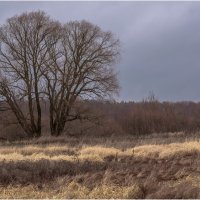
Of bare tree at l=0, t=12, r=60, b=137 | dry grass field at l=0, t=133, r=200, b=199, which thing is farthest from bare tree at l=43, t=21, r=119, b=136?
dry grass field at l=0, t=133, r=200, b=199

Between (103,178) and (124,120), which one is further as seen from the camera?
(124,120)

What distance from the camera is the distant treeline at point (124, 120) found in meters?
42.0

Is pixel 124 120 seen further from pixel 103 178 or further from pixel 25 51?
pixel 103 178

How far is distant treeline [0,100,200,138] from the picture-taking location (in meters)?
42.0

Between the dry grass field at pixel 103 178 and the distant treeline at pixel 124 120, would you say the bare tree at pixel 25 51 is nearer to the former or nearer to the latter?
the distant treeline at pixel 124 120

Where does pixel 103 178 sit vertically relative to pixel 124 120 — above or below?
below

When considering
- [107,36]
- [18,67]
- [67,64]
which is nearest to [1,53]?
[18,67]

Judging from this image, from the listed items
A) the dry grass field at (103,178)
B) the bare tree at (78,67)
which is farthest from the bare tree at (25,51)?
the dry grass field at (103,178)

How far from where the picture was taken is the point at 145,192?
9.84 metres

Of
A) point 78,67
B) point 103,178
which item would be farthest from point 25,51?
point 103,178

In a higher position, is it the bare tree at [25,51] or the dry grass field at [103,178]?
the bare tree at [25,51]

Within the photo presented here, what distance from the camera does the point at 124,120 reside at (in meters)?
52.9

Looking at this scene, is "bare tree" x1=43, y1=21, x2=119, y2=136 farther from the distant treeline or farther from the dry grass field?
the dry grass field

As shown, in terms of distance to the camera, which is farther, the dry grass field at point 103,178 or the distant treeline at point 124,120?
the distant treeline at point 124,120
